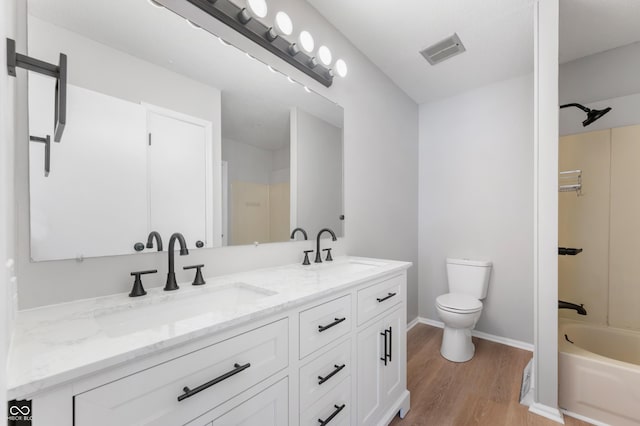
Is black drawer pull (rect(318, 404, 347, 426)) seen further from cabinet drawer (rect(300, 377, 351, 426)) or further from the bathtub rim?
the bathtub rim

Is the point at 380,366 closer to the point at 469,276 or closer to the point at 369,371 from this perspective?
the point at 369,371

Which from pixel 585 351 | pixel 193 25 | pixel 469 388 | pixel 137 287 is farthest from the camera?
pixel 469 388

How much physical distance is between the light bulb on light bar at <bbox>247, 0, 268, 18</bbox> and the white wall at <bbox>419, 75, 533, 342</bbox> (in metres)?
2.19

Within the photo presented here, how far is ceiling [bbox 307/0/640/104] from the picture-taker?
1.72 m

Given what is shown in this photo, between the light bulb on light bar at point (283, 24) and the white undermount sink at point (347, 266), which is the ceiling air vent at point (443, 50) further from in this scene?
the white undermount sink at point (347, 266)

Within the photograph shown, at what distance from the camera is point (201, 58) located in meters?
1.22

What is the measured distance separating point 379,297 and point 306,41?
5.19 feet

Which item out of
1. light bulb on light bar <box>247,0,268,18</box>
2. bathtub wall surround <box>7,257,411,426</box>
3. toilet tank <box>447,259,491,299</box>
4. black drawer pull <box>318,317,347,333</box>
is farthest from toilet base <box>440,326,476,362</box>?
light bulb on light bar <box>247,0,268,18</box>

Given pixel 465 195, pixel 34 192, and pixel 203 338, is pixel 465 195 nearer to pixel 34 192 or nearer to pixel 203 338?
pixel 203 338

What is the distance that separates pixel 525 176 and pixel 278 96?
2.29 meters

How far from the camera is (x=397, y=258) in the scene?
8.48 ft

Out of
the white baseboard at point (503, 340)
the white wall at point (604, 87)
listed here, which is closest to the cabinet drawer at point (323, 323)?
the white baseboard at point (503, 340)

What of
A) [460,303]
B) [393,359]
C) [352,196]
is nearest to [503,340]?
[460,303]

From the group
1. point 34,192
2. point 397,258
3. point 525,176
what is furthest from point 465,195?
point 34,192
